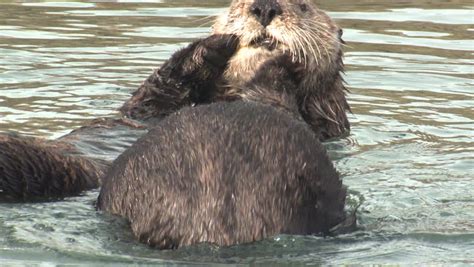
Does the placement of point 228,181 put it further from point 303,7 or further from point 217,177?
point 303,7

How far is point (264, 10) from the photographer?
617cm

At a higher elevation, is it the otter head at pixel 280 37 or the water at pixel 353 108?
the otter head at pixel 280 37

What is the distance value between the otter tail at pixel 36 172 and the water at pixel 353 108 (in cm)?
6

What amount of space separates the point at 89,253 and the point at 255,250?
2.24 ft

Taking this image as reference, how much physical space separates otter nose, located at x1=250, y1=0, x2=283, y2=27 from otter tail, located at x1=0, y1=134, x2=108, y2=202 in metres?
1.41

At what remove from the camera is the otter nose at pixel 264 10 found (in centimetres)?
617

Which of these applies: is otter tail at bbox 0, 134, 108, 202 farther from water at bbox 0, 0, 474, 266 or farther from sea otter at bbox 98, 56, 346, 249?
sea otter at bbox 98, 56, 346, 249

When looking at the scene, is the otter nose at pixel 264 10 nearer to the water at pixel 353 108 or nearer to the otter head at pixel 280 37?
the otter head at pixel 280 37

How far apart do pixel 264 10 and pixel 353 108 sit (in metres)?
2.26

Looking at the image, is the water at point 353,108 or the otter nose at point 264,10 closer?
the water at point 353,108

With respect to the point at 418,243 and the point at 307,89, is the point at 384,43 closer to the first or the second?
the point at 307,89

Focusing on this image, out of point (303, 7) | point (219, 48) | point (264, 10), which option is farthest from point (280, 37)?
point (303, 7)

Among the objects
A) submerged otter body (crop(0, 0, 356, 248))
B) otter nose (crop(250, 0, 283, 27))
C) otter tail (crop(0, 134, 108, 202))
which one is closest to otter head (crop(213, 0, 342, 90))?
otter nose (crop(250, 0, 283, 27))

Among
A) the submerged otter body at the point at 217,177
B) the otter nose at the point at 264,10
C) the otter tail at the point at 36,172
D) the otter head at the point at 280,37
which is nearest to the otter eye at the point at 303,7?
the otter head at the point at 280,37
